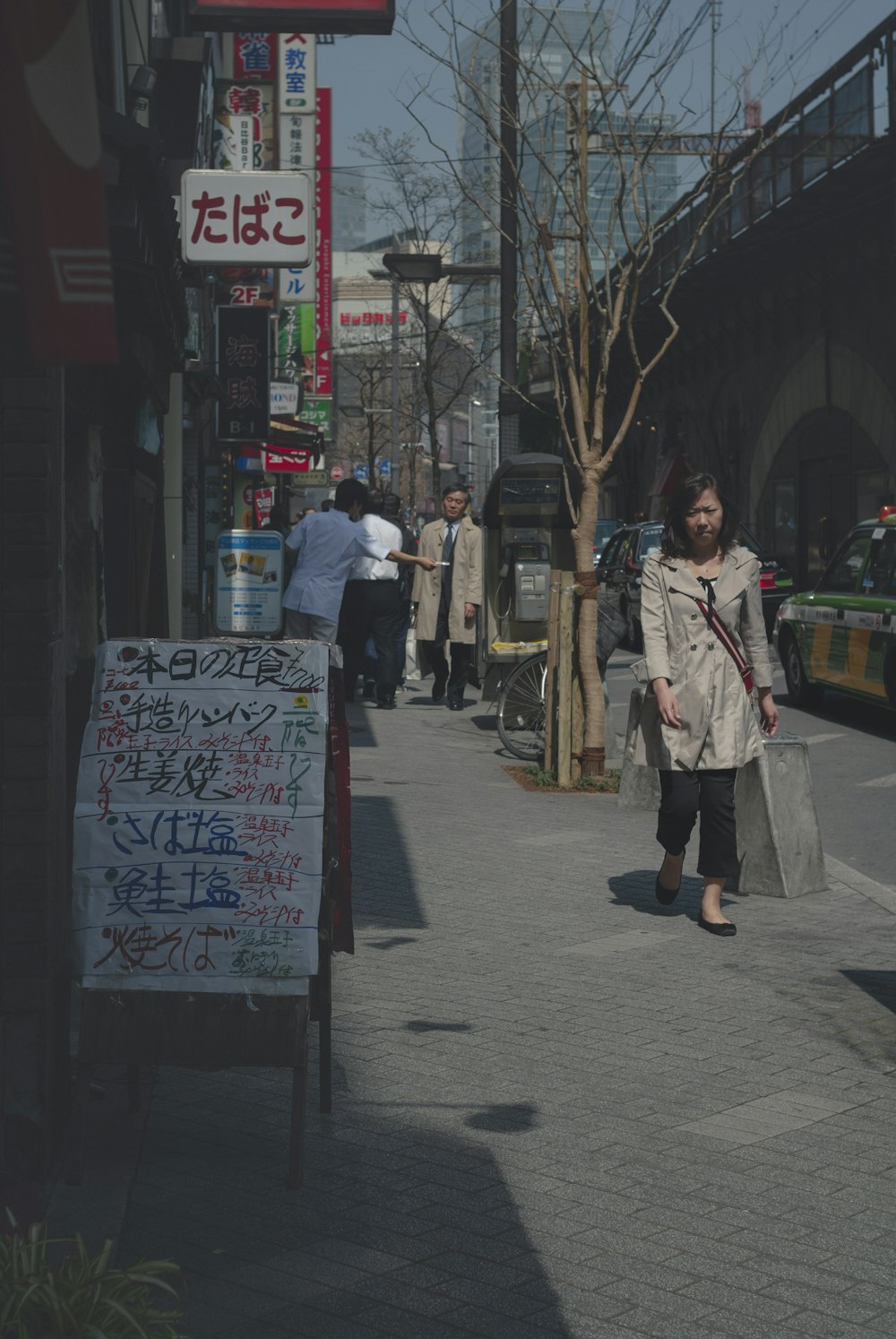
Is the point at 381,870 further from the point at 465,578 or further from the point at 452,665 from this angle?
the point at 452,665

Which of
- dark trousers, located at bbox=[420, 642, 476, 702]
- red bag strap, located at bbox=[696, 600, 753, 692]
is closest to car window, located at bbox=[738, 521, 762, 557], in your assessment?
dark trousers, located at bbox=[420, 642, 476, 702]

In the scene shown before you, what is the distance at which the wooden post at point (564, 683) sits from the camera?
37.0 ft

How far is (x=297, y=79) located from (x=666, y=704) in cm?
2552

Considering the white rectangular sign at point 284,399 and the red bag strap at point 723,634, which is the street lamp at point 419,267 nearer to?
the white rectangular sign at point 284,399

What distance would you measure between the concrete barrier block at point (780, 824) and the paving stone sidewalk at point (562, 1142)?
0.22 metres

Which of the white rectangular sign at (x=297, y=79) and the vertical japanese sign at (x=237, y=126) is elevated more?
the white rectangular sign at (x=297, y=79)

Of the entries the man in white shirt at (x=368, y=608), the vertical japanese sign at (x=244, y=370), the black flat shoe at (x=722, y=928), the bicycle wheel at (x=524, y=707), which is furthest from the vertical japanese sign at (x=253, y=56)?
the black flat shoe at (x=722, y=928)

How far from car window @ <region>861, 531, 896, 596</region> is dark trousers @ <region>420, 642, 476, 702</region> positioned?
3545mm

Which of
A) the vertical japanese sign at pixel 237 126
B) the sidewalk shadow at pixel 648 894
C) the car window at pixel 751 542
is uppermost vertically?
the vertical japanese sign at pixel 237 126

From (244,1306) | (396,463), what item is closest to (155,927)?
(244,1306)

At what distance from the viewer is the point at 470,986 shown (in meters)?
6.30

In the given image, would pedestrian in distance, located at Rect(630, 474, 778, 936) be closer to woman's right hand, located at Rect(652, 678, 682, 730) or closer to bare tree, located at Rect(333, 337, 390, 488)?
woman's right hand, located at Rect(652, 678, 682, 730)

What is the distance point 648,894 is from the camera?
805 cm

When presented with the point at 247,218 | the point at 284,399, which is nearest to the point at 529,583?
the point at 247,218
